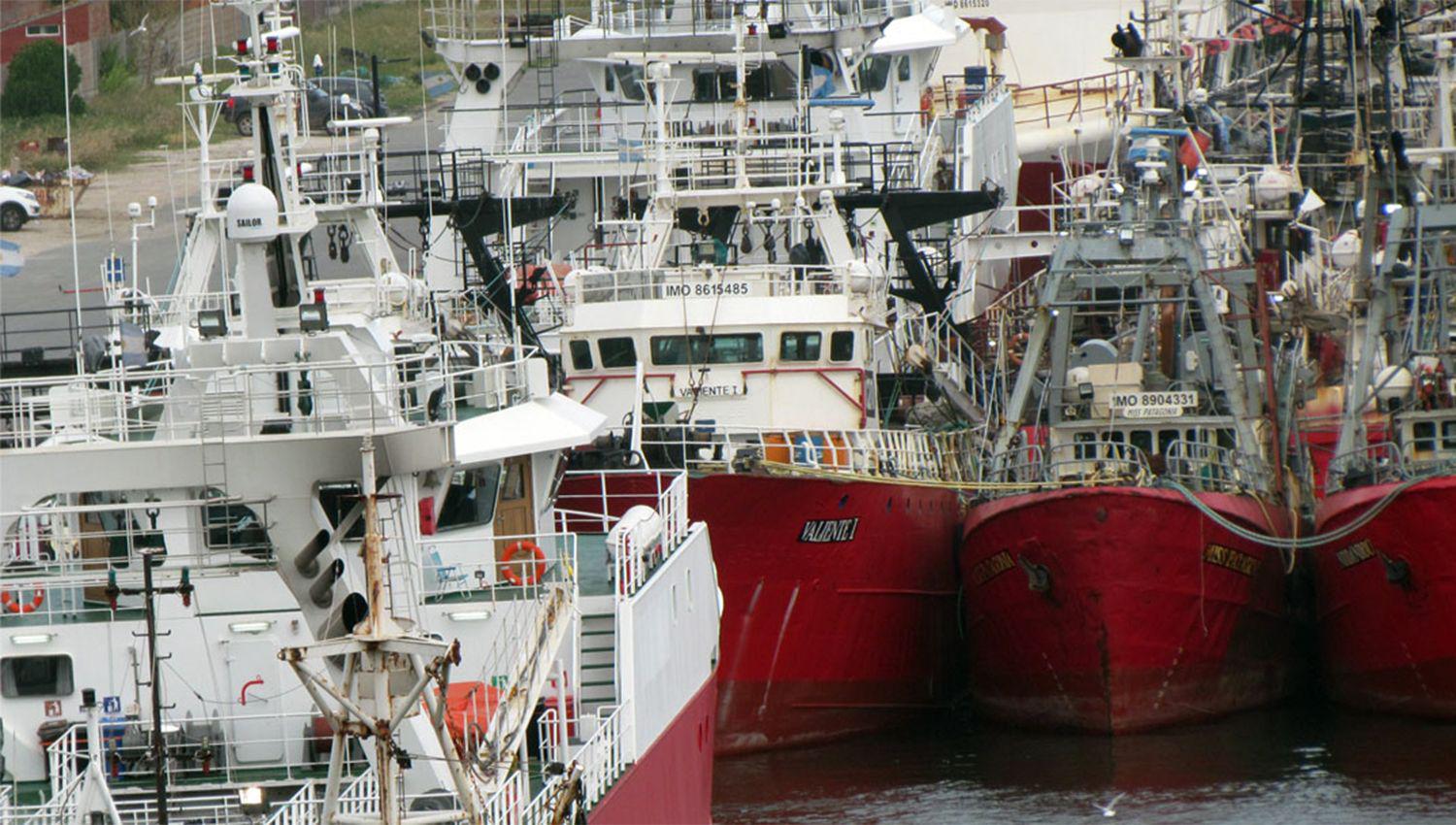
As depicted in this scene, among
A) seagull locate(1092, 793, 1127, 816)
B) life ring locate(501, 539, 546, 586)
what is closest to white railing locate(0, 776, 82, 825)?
life ring locate(501, 539, 546, 586)

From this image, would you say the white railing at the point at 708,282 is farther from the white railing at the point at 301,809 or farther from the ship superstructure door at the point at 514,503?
the white railing at the point at 301,809

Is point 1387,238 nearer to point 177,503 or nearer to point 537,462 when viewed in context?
point 537,462

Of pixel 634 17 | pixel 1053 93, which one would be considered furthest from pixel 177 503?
pixel 1053 93

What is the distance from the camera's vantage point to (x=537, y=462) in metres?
27.1

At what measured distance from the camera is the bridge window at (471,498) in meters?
25.6

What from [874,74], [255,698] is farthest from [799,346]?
[255,698]

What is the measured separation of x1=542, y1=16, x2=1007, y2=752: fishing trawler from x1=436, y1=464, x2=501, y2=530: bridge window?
19.5 ft

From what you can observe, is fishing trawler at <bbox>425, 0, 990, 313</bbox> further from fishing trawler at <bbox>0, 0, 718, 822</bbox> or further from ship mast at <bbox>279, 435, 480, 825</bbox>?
ship mast at <bbox>279, 435, 480, 825</bbox>

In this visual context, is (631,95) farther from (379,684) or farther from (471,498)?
(379,684)

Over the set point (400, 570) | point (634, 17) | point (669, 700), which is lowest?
point (669, 700)

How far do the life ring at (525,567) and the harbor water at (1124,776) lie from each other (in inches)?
248

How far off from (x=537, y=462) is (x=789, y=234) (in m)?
14.3

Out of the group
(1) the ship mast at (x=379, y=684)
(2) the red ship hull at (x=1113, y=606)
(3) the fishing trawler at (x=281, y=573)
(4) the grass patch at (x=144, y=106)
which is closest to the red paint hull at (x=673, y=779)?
(3) the fishing trawler at (x=281, y=573)

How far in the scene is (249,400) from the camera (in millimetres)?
22703
